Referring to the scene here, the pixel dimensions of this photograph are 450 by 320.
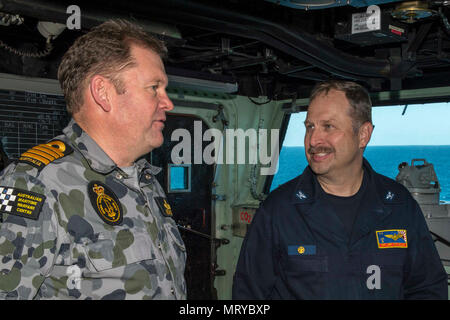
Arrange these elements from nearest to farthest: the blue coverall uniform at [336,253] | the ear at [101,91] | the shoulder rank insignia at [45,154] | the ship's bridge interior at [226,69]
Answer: the shoulder rank insignia at [45,154], the ear at [101,91], the blue coverall uniform at [336,253], the ship's bridge interior at [226,69]

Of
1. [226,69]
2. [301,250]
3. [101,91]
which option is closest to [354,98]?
[301,250]

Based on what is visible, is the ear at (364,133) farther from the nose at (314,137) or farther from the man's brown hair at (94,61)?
the man's brown hair at (94,61)

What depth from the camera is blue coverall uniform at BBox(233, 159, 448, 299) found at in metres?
2.32

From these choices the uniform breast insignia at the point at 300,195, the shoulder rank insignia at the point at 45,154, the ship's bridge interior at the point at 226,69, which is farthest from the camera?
the ship's bridge interior at the point at 226,69

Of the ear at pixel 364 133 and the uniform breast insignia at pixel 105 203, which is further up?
the ear at pixel 364 133

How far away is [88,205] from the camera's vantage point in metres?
1.55

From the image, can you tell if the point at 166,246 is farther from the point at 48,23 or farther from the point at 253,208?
the point at 253,208

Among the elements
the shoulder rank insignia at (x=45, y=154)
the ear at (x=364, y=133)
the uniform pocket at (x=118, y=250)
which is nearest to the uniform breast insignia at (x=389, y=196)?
the ear at (x=364, y=133)

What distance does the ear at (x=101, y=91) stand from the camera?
5.38 feet

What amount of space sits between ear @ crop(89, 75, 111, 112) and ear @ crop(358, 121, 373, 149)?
4.77 ft

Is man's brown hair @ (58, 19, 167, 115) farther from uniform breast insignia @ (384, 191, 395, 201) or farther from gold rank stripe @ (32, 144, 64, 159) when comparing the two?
uniform breast insignia @ (384, 191, 395, 201)
